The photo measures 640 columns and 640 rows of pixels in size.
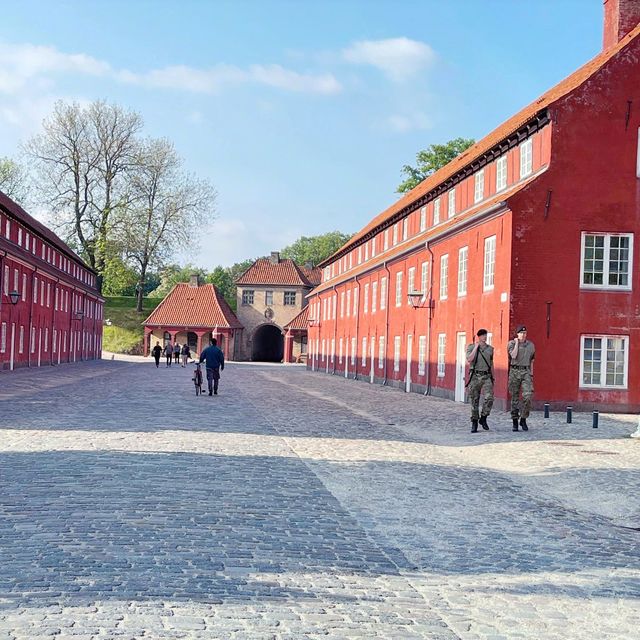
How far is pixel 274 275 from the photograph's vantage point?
284 ft

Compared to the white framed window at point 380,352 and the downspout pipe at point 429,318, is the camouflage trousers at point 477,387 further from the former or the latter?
the white framed window at point 380,352

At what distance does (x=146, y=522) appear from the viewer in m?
7.15

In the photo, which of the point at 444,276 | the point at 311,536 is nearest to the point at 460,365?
the point at 444,276

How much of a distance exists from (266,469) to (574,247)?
46.7 ft

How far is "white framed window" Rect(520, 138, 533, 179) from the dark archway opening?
2459 inches

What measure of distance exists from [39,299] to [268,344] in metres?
39.7

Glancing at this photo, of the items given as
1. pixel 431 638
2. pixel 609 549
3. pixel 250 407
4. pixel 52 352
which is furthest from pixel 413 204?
pixel 431 638

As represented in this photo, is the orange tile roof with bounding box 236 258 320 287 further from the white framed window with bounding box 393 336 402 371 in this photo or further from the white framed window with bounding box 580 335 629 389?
the white framed window with bounding box 580 335 629 389

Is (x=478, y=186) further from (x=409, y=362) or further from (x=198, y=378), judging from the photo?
(x=198, y=378)

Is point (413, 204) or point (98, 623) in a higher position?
point (413, 204)

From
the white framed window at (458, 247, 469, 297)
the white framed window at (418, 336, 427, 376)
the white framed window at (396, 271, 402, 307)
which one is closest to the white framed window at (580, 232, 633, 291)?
the white framed window at (458, 247, 469, 297)

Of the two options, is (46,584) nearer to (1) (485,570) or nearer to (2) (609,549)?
(1) (485,570)

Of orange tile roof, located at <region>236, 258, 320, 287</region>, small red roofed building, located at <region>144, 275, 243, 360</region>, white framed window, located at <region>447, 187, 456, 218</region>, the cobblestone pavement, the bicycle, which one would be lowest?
the cobblestone pavement

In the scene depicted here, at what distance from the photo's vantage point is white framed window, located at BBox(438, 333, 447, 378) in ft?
94.3
